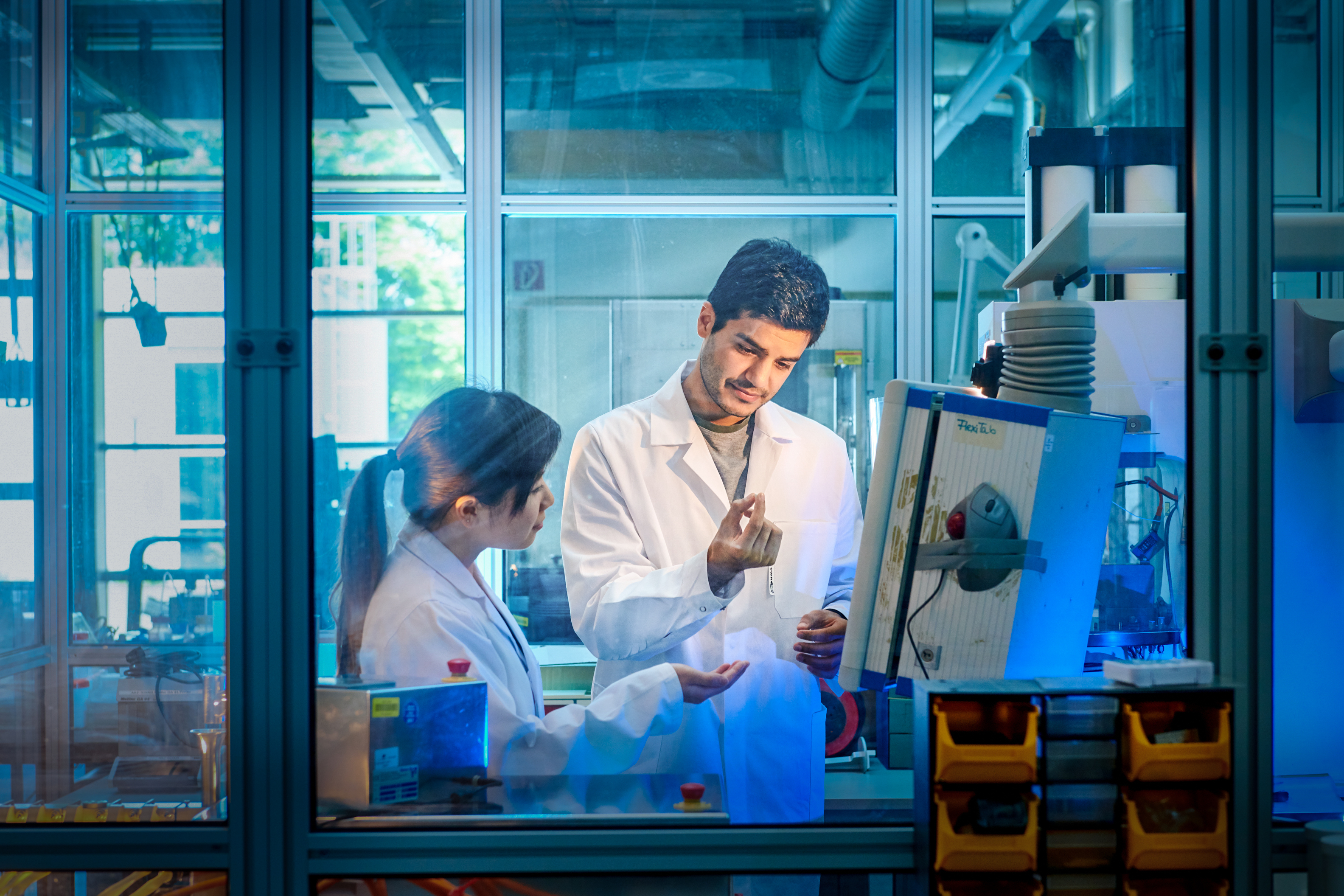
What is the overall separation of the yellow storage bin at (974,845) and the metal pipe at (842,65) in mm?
1513

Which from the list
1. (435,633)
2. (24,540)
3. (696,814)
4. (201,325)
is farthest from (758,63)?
(24,540)

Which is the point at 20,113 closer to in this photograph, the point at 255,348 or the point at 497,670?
the point at 255,348

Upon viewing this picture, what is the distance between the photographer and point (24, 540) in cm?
174

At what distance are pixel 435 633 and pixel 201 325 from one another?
691 mm

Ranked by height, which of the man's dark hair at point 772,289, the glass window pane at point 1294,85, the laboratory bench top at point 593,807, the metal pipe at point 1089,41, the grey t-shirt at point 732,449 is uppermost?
the metal pipe at point 1089,41

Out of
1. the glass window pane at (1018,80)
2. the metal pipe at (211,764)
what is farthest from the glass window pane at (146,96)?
the glass window pane at (1018,80)

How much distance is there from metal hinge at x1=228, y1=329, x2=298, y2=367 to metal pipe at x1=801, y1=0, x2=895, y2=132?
132cm

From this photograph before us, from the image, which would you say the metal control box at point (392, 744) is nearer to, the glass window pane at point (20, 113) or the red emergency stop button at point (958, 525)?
the red emergency stop button at point (958, 525)

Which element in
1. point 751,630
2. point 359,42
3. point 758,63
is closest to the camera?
point 359,42

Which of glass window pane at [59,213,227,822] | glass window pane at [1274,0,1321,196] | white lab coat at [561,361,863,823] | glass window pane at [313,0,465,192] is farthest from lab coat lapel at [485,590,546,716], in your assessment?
glass window pane at [1274,0,1321,196]

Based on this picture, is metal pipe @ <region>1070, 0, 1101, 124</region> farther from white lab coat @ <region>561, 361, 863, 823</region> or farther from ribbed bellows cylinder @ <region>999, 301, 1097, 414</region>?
white lab coat @ <region>561, 361, 863, 823</region>

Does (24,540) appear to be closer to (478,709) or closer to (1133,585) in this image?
(478,709)

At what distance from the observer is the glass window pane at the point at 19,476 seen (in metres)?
1.71

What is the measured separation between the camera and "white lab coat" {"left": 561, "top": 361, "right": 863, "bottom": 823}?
180cm
